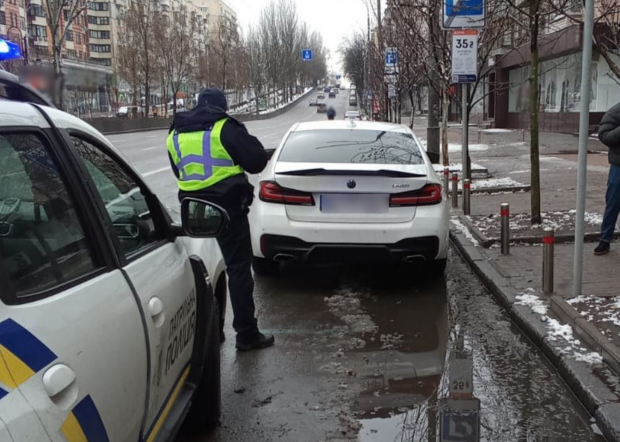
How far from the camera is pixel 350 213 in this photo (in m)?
5.89

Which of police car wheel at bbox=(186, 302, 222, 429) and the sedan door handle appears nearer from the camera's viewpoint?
the sedan door handle

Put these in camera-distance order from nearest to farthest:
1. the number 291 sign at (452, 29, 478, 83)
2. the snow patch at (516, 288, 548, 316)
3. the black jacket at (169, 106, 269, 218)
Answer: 1. the black jacket at (169, 106, 269, 218)
2. the snow patch at (516, 288, 548, 316)
3. the number 291 sign at (452, 29, 478, 83)

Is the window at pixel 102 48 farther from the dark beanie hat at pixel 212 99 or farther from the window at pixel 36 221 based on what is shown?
the window at pixel 36 221

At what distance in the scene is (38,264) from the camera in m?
1.99

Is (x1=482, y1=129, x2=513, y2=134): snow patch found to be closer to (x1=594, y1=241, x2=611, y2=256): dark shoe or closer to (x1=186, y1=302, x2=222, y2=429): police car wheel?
(x1=594, y1=241, x2=611, y2=256): dark shoe

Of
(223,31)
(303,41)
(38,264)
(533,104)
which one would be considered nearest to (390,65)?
(533,104)

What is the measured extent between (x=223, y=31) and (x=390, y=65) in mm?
56363

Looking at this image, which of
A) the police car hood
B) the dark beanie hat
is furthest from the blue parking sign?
the police car hood

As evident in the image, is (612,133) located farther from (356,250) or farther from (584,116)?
(356,250)

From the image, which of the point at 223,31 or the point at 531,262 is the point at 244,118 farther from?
the point at 531,262

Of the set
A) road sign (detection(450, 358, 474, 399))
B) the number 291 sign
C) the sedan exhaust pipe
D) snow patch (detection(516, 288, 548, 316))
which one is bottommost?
road sign (detection(450, 358, 474, 399))

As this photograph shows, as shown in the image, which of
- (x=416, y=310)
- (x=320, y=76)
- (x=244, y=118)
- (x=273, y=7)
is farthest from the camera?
(x=320, y=76)

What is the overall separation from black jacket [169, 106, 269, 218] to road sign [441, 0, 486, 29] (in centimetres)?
571

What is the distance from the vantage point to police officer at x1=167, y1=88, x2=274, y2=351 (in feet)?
14.7
